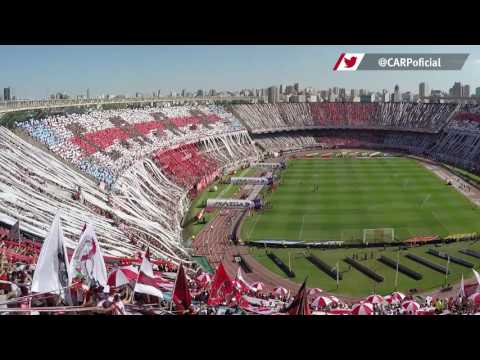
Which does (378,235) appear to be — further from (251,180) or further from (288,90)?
(288,90)

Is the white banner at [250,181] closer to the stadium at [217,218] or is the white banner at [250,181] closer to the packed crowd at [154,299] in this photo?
the stadium at [217,218]

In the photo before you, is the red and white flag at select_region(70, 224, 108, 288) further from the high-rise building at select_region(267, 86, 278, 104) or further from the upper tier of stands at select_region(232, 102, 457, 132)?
the high-rise building at select_region(267, 86, 278, 104)

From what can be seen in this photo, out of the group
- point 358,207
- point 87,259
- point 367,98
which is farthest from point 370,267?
point 367,98

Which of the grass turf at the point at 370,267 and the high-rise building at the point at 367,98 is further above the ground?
the high-rise building at the point at 367,98

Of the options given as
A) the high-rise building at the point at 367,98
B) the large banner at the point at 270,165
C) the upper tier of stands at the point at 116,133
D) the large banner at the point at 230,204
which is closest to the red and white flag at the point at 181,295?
the upper tier of stands at the point at 116,133

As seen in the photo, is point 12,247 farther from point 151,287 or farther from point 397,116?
point 397,116

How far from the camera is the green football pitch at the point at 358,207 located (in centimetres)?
1994

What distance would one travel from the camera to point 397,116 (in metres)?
45.7

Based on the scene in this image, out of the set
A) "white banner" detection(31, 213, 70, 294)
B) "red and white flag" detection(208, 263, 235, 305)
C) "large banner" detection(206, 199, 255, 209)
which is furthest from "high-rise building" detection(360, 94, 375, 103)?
"white banner" detection(31, 213, 70, 294)

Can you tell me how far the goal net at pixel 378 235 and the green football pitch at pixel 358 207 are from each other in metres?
0.25

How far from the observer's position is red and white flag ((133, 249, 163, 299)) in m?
9.31

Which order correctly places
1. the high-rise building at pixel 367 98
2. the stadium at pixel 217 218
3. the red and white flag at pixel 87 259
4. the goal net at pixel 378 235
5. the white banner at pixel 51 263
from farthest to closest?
the high-rise building at pixel 367 98 < the goal net at pixel 378 235 < the stadium at pixel 217 218 < the red and white flag at pixel 87 259 < the white banner at pixel 51 263
